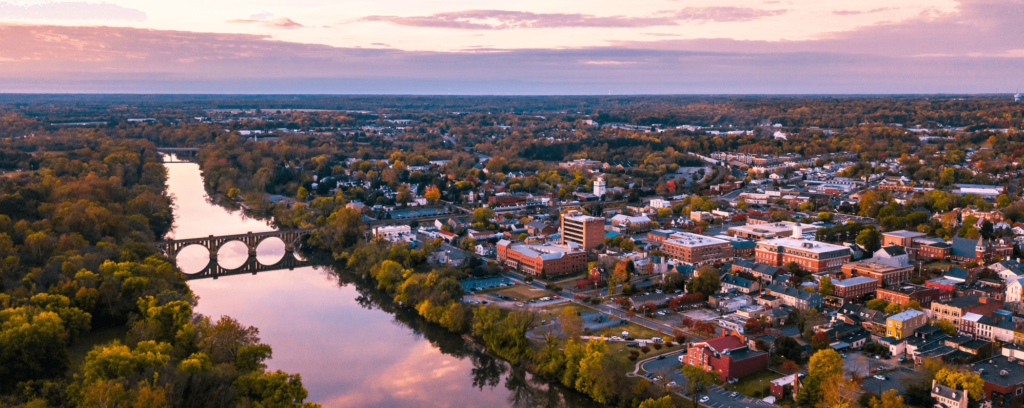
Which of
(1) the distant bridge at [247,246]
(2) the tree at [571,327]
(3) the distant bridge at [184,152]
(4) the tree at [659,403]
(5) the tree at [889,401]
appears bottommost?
(1) the distant bridge at [247,246]

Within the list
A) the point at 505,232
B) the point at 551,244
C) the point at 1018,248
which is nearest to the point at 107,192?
the point at 505,232

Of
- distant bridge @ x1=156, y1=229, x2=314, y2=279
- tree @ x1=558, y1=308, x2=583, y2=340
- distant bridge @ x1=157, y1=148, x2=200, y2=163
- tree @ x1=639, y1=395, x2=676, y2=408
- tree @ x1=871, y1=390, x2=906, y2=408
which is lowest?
distant bridge @ x1=156, y1=229, x2=314, y2=279

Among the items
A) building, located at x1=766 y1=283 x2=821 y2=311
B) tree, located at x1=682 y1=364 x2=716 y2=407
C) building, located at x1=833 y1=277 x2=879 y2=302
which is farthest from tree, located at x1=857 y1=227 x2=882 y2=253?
tree, located at x1=682 y1=364 x2=716 y2=407

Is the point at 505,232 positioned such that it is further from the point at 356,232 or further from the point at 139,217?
the point at 139,217

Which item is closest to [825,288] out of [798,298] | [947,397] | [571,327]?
[798,298]

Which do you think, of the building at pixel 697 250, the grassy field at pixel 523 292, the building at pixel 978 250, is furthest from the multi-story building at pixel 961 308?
the grassy field at pixel 523 292

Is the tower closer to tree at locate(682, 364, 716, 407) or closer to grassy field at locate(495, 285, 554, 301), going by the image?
grassy field at locate(495, 285, 554, 301)

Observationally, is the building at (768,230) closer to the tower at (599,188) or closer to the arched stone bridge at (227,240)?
the tower at (599,188)

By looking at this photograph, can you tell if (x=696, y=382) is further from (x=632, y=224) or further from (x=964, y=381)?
(x=632, y=224)
